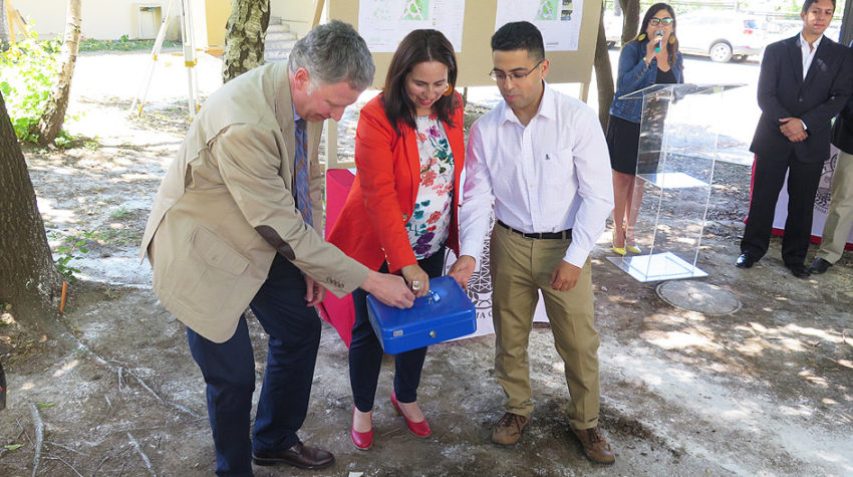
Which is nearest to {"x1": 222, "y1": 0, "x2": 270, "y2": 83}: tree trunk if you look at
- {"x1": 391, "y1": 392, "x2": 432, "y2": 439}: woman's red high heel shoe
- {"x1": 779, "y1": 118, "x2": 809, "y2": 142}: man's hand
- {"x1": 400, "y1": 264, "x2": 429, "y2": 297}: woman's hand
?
{"x1": 400, "y1": 264, "x2": 429, "y2": 297}: woman's hand

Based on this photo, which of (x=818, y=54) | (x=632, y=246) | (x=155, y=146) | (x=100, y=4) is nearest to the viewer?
(x=818, y=54)

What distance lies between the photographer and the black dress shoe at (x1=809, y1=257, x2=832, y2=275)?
5.44m

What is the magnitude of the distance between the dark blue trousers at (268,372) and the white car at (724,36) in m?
18.0

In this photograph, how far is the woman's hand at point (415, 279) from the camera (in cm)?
271

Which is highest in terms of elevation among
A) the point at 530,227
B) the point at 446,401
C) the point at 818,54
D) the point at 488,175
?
the point at 818,54

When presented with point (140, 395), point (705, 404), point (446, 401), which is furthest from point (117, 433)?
point (705, 404)

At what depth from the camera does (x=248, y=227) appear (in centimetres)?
233

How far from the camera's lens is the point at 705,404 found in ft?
11.9

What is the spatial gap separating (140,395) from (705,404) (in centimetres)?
281

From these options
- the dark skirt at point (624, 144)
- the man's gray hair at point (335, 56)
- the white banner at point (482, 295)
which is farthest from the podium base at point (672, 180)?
the man's gray hair at point (335, 56)

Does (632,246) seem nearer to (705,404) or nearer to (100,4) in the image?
(705,404)

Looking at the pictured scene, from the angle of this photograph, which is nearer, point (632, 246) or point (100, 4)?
point (632, 246)

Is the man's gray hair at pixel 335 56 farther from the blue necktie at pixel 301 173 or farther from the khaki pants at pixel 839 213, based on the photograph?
the khaki pants at pixel 839 213

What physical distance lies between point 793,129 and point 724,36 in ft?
48.2
